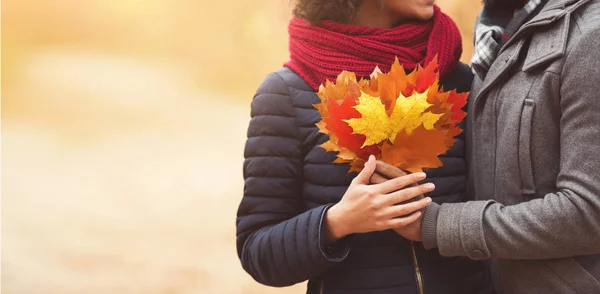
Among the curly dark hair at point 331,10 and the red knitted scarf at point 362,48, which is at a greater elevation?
the curly dark hair at point 331,10

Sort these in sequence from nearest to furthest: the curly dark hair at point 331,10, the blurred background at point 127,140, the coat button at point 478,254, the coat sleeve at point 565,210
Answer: the coat sleeve at point 565,210 → the coat button at point 478,254 → the curly dark hair at point 331,10 → the blurred background at point 127,140

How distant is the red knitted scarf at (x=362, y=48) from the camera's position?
3.61ft

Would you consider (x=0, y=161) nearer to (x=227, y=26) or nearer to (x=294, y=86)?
(x=227, y=26)

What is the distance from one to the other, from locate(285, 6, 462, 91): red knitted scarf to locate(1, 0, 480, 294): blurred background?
1101 mm

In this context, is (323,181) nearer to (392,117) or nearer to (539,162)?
(392,117)

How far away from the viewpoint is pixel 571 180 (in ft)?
2.77

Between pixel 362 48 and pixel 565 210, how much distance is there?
1.63ft

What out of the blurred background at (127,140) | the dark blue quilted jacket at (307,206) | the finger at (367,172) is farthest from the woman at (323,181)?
the blurred background at (127,140)

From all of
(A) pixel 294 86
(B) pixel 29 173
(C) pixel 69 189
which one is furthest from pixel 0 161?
(A) pixel 294 86

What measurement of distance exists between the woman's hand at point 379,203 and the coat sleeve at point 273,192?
0.10 meters

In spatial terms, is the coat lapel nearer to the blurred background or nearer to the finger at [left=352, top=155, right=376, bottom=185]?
the finger at [left=352, top=155, right=376, bottom=185]

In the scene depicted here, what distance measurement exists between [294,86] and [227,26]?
3.93 feet

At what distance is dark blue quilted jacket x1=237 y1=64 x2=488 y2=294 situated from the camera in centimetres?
108

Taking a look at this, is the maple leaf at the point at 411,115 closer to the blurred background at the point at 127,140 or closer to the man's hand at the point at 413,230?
the man's hand at the point at 413,230
